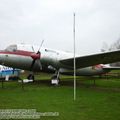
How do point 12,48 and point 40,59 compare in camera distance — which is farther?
point 12,48

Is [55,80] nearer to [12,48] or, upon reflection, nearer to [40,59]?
[40,59]

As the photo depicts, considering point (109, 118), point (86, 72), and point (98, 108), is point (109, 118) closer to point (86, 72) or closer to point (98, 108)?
point (98, 108)

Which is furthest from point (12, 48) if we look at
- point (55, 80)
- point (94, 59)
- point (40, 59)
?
point (94, 59)

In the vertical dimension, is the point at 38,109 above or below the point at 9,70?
below

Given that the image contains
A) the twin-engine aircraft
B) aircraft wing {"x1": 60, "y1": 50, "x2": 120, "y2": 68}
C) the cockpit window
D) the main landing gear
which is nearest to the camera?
aircraft wing {"x1": 60, "y1": 50, "x2": 120, "y2": 68}

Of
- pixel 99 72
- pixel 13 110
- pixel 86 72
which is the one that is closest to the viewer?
pixel 13 110

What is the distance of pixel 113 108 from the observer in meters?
9.76

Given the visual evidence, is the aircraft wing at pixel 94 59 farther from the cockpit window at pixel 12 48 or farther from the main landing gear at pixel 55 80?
the cockpit window at pixel 12 48

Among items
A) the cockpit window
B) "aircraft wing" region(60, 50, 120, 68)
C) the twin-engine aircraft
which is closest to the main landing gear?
the twin-engine aircraft

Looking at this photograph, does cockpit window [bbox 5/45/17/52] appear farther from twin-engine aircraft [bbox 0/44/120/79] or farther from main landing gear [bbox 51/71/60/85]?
main landing gear [bbox 51/71/60/85]

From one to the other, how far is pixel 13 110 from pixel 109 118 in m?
3.47

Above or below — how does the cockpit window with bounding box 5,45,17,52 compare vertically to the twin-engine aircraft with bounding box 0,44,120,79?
above

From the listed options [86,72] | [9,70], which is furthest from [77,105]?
[9,70]

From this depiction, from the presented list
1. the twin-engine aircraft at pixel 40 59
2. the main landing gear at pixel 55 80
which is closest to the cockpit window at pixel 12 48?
the twin-engine aircraft at pixel 40 59
